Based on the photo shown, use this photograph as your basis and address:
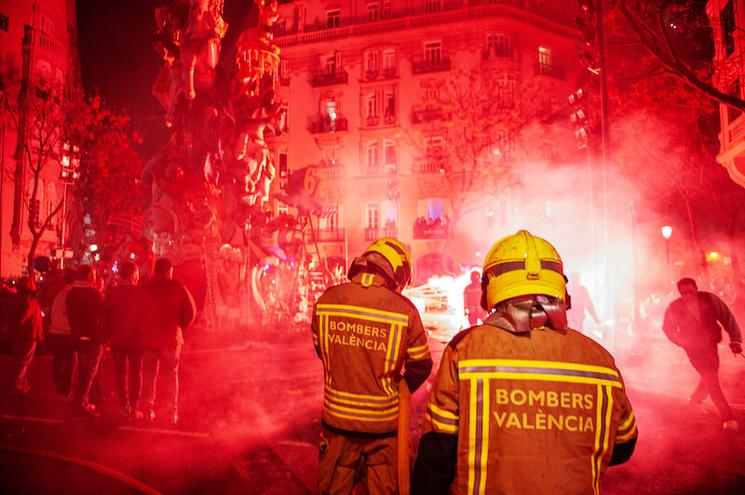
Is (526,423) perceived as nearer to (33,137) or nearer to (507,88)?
(33,137)

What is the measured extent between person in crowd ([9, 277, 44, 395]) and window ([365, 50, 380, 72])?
32.0 m

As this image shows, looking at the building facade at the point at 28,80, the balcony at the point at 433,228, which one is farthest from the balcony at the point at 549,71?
the building facade at the point at 28,80

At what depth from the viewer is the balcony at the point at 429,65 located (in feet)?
114

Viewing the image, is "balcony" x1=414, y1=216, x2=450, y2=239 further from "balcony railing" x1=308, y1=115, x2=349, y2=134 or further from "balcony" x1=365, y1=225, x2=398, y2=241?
"balcony railing" x1=308, y1=115, x2=349, y2=134

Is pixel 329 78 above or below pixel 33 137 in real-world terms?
above

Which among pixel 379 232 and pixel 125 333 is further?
pixel 379 232

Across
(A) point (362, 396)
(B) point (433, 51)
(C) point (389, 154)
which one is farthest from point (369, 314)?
(B) point (433, 51)

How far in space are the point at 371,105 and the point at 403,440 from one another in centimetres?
3557

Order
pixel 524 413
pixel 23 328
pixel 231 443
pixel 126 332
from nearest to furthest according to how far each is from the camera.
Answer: pixel 524 413 → pixel 231 443 → pixel 126 332 → pixel 23 328

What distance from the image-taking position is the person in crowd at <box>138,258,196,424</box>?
637cm

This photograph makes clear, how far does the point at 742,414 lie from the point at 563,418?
23.8ft

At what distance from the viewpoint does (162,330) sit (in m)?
6.38

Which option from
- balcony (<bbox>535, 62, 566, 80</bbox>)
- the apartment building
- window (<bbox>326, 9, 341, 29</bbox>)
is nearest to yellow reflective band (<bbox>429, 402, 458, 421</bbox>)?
the apartment building

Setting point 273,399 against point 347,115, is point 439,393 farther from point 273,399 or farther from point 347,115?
point 347,115
